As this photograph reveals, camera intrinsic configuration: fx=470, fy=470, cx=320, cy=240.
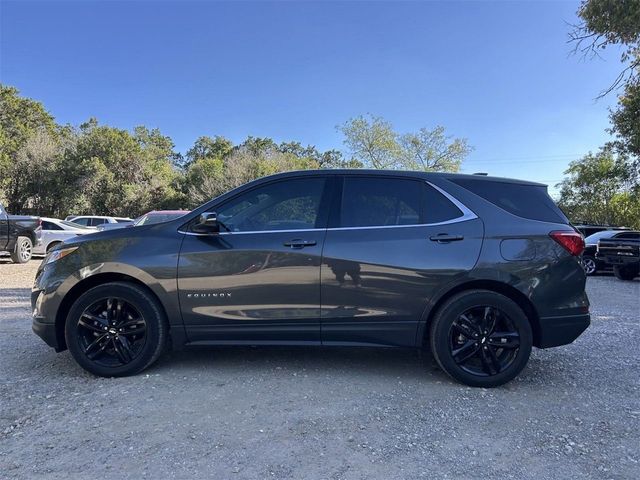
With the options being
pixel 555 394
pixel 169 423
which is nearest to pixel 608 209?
pixel 555 394

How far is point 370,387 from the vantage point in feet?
12.5

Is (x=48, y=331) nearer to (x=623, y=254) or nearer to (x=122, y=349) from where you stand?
(x=122, y=349)

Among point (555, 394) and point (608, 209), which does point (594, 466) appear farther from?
point (608, 209)

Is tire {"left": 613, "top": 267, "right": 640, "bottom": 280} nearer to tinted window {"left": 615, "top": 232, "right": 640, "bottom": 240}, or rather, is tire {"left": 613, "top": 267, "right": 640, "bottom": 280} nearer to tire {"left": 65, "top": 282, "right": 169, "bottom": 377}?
tinted window {"left": 615, "top": 232, "right": 640, "bottom": 240}

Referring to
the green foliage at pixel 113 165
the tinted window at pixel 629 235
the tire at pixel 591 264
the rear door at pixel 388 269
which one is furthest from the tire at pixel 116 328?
the green foliage at pixel 113 165

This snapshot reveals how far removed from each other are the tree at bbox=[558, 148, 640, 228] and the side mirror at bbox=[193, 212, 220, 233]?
30.9 meters

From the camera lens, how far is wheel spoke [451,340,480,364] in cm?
385

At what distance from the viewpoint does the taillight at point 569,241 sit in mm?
3887

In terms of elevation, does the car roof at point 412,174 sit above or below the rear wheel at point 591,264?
above

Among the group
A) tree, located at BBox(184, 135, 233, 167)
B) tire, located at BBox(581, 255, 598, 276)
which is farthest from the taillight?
tree, located at BBox(184, 135, 233, 167)

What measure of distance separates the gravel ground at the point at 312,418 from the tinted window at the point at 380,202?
135cm

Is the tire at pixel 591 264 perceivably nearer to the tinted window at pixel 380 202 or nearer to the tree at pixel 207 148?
the tinted window at pixel 380 202

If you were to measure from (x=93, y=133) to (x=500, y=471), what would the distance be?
36.4m

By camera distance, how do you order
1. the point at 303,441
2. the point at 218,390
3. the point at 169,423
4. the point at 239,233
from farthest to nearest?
the point at 239,233 < the point at 218,390 < the point at 169,423 < the point at 303,441
